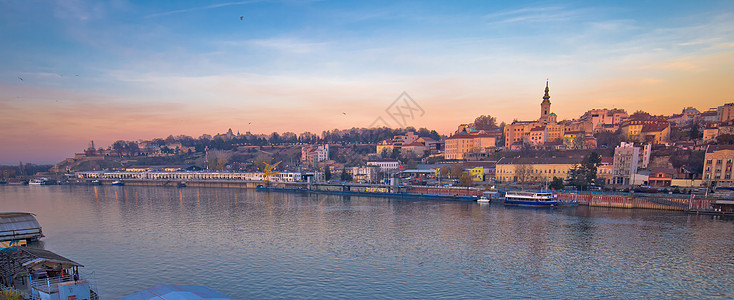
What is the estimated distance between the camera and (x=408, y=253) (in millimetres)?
13102

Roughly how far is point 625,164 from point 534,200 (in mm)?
10640

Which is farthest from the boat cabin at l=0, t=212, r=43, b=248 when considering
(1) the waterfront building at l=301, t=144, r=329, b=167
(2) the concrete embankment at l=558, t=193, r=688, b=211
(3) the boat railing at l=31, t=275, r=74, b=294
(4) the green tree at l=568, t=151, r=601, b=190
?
(1) the waterfront building at l=301, t=144, r=329, b=167

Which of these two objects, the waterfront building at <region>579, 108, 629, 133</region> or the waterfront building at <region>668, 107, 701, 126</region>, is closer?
the waterfront building at <region>668, 107, 701, 126</region>

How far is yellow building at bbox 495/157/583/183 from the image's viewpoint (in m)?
31.4

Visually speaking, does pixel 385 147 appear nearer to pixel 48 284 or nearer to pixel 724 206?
pixel 724 206

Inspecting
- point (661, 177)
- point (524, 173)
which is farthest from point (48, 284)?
point (661, 177)

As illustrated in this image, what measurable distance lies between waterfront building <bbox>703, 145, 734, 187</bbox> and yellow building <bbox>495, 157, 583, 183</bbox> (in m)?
7.80

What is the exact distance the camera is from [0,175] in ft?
197

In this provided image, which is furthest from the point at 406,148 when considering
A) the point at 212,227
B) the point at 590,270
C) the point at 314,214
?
the point at 590,270

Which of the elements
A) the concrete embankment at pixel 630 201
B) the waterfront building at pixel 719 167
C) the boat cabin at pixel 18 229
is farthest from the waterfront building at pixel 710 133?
the boat cabin at pixel 18 229

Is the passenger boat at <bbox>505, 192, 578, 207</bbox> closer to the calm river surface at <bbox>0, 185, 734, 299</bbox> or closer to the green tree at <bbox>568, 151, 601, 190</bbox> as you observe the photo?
the calm river surface at <bbox>0, 185, 734, 299</bbox>

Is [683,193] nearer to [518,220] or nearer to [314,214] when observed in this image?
[518,220]

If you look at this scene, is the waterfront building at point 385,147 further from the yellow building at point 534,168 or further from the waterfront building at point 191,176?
the yellow building at point 534,168

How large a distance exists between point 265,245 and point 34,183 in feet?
183
